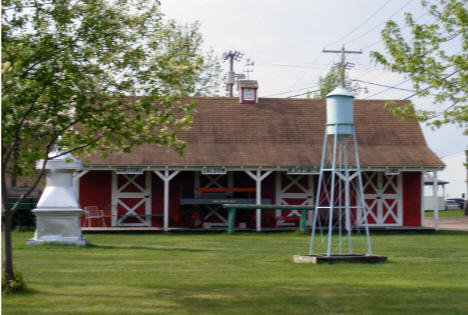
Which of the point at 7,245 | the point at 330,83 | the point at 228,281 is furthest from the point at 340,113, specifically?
the point at 330,83

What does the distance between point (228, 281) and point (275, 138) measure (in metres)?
16.0

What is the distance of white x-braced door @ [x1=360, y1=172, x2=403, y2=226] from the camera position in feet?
88.0

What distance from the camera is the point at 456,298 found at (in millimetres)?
9742

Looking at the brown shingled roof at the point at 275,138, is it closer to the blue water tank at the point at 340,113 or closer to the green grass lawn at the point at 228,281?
the green grass lawn at the point at 228,281

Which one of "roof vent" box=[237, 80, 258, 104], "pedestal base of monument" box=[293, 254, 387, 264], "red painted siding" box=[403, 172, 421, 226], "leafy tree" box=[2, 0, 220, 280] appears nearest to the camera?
"leafy tree" box=[2, 0, 220, 280]

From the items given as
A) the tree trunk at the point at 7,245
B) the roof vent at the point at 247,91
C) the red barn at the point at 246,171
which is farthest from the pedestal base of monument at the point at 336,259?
the roof vent at the point at 247,91

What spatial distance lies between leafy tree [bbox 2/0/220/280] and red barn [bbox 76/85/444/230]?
13.7 meters

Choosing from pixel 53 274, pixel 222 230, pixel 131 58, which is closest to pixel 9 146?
pixel 131 58

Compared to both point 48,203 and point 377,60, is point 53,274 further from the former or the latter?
point 377,60

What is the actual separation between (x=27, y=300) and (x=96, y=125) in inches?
102

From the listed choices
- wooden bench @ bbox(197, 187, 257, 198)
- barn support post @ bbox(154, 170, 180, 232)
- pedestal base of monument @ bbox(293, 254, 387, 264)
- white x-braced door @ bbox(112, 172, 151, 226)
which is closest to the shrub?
pedestal base of monument @ bbox(293, 254, 387, 264)

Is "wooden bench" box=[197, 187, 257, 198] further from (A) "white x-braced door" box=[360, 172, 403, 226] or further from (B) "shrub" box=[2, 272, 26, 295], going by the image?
(B) "shrub" box=[2, 272, 26, 295]

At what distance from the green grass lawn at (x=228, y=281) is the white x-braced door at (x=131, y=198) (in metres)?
7.50

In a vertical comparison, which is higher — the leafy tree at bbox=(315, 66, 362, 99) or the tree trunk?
the leafy tree at bbox=(315, 66, 362, 99)
